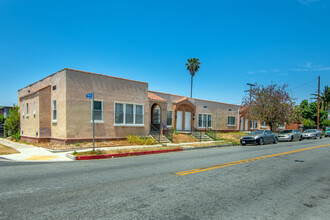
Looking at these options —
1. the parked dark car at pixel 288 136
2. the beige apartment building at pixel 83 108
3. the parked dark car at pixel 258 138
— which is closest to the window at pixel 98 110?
the beige apartment building at pixel 83 108

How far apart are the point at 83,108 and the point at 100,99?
4.51 ft

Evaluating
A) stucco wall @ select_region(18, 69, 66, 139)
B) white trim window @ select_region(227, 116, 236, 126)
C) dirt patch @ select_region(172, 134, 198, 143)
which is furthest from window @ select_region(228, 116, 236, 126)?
stucco wall @ select_region(18, 69, 66, 139)

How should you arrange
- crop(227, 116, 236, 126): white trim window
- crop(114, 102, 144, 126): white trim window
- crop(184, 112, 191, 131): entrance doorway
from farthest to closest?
crop(227, 116, 236, 126): white trim window < crop(184, 112, 191, 131): entrance doorway < crop(114, 102, 144, 126): white trim window

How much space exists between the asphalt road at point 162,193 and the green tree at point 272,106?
19.8 m

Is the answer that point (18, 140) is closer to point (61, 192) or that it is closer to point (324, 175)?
point (61, 192)

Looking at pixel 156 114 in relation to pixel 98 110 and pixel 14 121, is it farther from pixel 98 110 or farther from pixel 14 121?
pixel 14 121

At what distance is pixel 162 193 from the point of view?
536cm

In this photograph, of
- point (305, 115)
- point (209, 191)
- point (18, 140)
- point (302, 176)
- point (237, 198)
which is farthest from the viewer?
point (305, 115)

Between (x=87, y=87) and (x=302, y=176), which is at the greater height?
(x=87, y=87)

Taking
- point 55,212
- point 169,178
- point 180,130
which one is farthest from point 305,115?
Answer: point 55,212

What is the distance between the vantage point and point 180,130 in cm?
2561

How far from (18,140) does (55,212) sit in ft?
61.4

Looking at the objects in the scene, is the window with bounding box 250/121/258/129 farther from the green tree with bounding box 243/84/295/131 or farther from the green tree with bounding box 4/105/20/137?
the green tree with bounding box 4/105/20/137

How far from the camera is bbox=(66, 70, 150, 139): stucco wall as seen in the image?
1509cm
